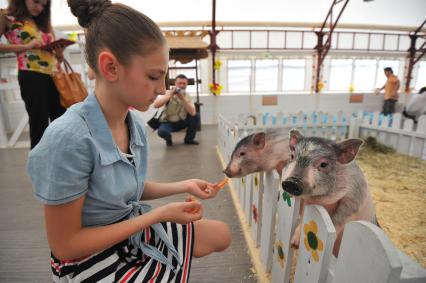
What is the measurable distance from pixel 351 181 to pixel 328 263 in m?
0.39

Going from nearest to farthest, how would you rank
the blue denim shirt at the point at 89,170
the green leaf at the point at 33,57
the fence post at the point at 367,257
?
the fence post at the point at 367,257, the blue denim shirt at the point at 89,170, the green leaf at the point at 33,57

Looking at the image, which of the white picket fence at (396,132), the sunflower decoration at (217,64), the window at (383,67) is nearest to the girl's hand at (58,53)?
the white picket fence at (396,132)

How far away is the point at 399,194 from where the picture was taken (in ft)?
6.00

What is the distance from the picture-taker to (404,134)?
8.45 feet

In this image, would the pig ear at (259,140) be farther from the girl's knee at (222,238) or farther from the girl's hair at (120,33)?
the girl's hair at (120,33)

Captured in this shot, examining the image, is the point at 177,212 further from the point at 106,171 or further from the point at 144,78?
the point at 144,78

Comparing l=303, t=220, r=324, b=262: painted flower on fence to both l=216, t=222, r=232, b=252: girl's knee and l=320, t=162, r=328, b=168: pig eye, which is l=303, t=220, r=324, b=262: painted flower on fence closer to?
l=320, t=162, r=328, b=168: pig eye

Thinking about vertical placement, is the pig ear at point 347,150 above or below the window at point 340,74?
below

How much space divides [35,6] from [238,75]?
5.44 meters

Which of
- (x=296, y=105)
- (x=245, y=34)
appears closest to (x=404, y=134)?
(x=296, y=105)

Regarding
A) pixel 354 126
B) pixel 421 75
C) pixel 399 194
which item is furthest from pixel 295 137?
pixel 421 75

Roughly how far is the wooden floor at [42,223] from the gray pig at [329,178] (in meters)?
0.44

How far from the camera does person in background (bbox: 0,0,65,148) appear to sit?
4.88 feet

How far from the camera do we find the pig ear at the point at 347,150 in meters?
0.86
